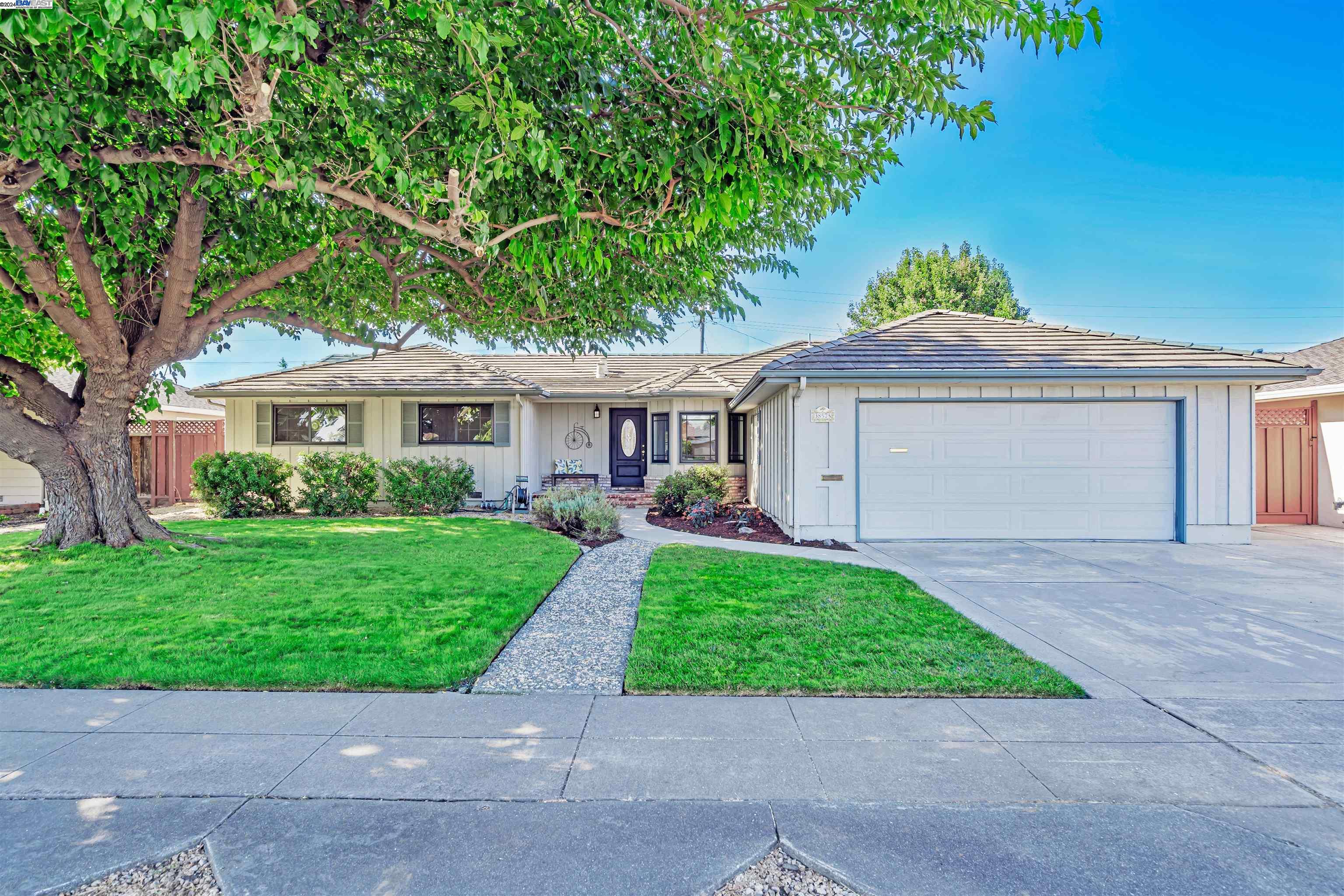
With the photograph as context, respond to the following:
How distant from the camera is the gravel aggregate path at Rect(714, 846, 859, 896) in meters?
2.04

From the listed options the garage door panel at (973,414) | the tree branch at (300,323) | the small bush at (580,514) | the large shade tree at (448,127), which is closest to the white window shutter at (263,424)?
the tree branch at (300,323)

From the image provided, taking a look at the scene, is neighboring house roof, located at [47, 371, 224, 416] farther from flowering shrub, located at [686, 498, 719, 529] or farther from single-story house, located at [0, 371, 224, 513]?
flowering shrub, located at [686, 498, 719, 529]

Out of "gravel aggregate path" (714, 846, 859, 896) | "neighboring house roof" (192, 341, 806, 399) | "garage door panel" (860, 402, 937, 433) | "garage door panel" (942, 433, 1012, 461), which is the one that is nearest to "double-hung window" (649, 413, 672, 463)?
"neighboring house roof" (192, 341, 806, 399)

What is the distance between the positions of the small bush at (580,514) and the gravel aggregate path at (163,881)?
24.3 ft

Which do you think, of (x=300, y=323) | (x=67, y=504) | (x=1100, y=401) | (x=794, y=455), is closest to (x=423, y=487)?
(x=300, y=323)

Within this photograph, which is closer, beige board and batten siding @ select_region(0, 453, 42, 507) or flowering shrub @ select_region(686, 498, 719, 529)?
flowering shrub @ select_region(686, 498, 719, 529)

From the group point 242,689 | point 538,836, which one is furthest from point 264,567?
point 538,836

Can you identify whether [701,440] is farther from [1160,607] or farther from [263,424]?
[1160,607]

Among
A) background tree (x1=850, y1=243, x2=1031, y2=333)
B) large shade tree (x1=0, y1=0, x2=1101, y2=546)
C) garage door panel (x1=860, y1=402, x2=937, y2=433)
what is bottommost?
garage door panel (x1=860, y1=402, x2=937, y2=433)

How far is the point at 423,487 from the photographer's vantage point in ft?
40.7

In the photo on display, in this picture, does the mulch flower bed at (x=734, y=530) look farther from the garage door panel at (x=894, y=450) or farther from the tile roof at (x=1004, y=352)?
the tile roof at (x=1004, y=352)

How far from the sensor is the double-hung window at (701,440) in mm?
15203

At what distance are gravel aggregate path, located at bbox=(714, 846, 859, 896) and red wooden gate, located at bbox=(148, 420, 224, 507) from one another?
1629 cm

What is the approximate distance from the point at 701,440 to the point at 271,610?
11.0m
